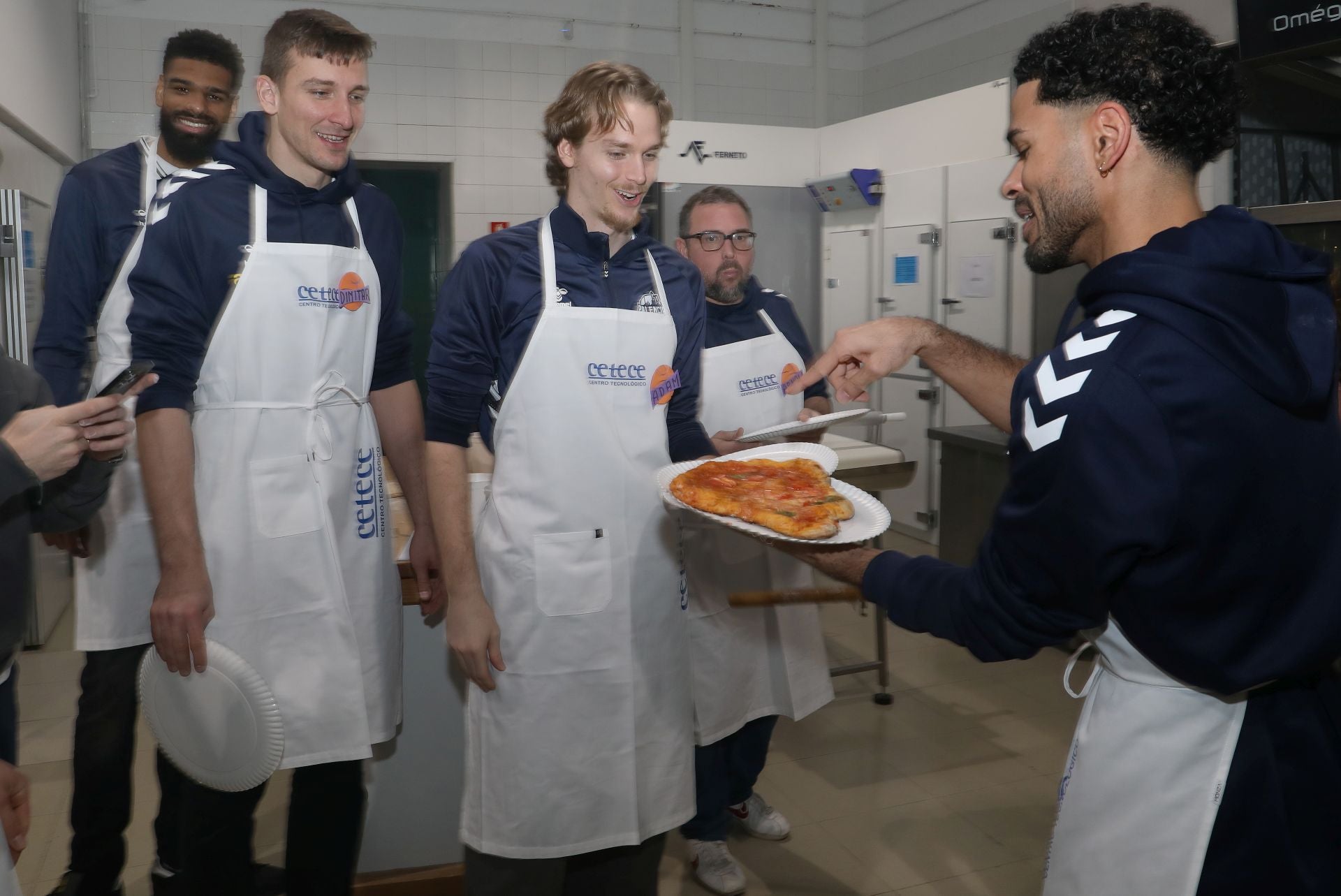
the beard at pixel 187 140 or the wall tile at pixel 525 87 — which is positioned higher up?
the wall tile at pixel 525 87

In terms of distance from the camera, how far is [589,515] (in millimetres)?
1820

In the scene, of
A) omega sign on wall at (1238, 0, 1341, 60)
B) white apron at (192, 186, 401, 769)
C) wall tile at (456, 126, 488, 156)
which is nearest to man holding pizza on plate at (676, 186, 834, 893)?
white apron at (192, 186, 401, 769)

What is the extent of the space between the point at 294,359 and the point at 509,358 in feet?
1.29

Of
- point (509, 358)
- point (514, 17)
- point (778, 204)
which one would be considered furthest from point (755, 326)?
point (514, 17)

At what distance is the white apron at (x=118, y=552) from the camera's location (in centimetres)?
221

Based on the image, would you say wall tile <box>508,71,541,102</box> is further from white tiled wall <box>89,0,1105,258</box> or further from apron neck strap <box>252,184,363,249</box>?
apron neck strap <box>252,184,363,249</box>

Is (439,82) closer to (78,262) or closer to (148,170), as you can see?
(148,170)

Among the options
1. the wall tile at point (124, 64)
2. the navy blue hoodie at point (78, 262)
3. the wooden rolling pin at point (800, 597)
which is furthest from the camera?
the wall tile at point (124, 64)

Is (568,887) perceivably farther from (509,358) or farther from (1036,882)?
(1036,882)

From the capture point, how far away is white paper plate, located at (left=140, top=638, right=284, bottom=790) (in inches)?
68.1

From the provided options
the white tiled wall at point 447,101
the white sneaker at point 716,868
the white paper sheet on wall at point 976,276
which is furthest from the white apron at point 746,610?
the white tiled wall at point 447,101

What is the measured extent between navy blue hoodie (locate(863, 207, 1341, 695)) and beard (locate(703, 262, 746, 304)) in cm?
180

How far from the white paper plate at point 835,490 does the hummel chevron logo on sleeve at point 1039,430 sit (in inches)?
15.0

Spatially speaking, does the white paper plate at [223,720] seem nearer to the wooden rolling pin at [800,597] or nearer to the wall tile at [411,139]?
the wooden rolling pin at [800,597]
